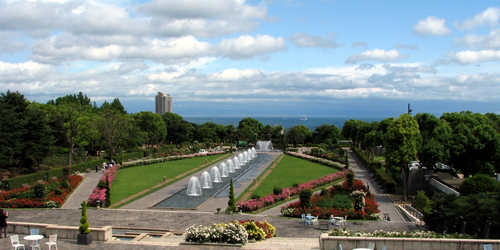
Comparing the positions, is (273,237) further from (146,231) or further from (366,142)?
(366,142)

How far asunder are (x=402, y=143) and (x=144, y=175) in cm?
2636

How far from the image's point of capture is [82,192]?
104 feet

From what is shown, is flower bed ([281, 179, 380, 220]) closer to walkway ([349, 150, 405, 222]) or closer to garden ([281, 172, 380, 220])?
garden ([281, 172, 380, 220])

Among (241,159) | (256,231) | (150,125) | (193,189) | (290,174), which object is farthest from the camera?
(150,125)

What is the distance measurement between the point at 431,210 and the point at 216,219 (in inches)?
472

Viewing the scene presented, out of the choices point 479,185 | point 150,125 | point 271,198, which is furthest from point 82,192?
point 150,125

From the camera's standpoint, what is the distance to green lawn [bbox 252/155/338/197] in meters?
34.9

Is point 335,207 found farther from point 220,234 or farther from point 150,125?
point 150,125

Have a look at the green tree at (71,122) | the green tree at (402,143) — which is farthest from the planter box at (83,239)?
the green tree at (71,122)

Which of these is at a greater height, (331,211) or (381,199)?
(331,211)

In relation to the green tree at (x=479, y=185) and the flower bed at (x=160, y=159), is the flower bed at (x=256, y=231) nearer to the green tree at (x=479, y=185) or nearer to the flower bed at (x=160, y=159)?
the green tree at (x=479, y=185)

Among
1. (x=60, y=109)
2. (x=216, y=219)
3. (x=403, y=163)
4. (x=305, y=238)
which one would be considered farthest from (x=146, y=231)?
(x=60, y=109)

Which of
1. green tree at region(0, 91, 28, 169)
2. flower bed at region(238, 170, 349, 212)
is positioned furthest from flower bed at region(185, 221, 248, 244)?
green tree at region(0, 91, 28, 169)

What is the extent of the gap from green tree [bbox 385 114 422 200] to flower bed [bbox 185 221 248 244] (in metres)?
20.4
